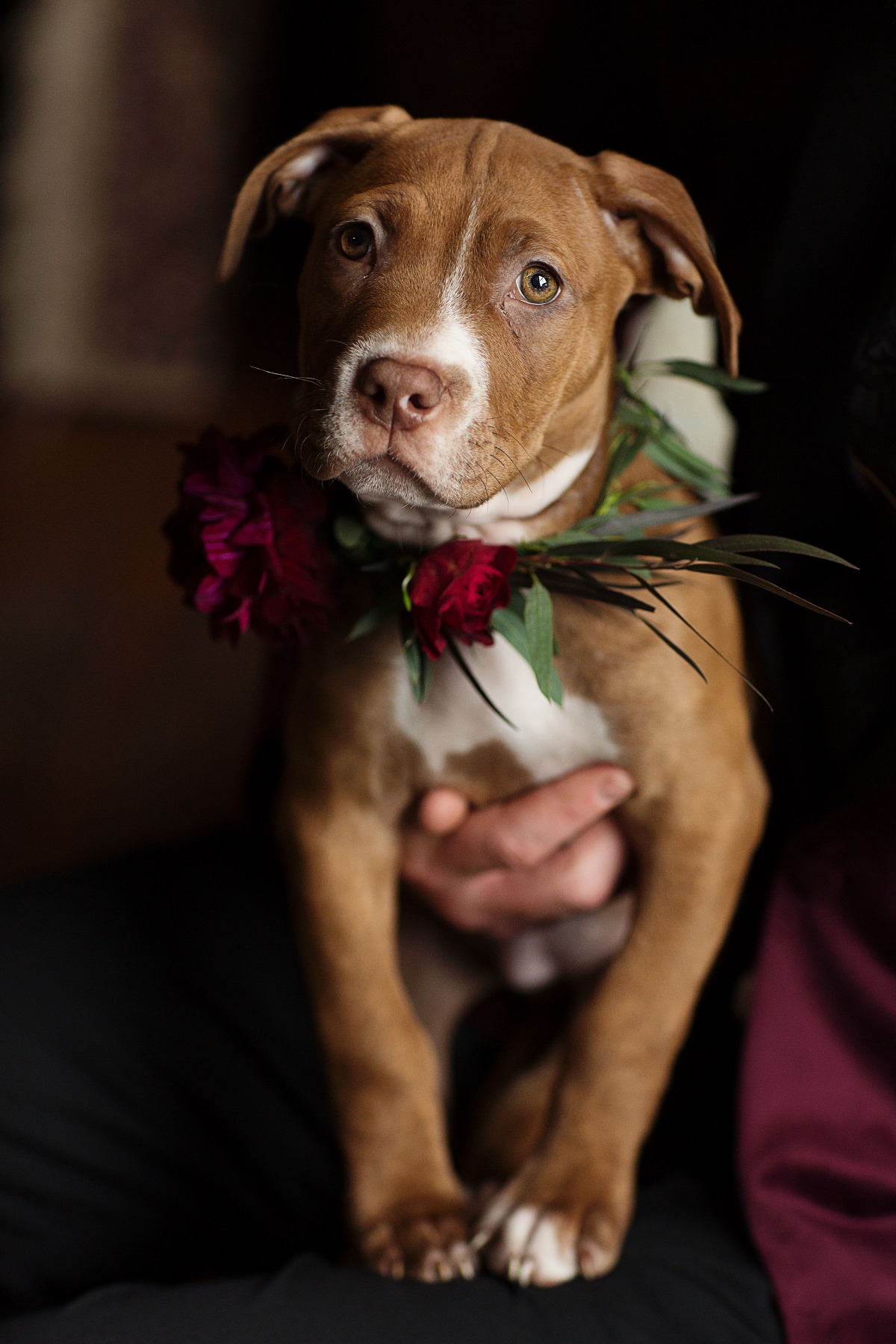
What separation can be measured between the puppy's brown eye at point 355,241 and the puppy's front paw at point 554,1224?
3.37 ft

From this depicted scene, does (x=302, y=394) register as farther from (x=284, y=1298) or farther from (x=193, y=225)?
(x=193, y=225)

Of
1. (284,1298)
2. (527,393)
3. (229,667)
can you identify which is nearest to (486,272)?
(527,393)

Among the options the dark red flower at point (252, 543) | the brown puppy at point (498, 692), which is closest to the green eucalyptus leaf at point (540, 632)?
the brown puppy at point (498, 692)

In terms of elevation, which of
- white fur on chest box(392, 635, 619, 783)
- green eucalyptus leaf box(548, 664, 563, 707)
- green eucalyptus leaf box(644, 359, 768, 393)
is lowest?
white fur on chest box(392, 635, 619, 783)

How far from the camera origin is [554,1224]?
1.42 m

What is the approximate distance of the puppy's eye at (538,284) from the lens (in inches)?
49.4

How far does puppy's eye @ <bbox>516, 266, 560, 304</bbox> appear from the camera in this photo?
1.26 meters

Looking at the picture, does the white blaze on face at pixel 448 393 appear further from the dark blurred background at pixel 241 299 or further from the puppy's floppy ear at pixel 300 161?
the dark blurred background at pixel 241 299

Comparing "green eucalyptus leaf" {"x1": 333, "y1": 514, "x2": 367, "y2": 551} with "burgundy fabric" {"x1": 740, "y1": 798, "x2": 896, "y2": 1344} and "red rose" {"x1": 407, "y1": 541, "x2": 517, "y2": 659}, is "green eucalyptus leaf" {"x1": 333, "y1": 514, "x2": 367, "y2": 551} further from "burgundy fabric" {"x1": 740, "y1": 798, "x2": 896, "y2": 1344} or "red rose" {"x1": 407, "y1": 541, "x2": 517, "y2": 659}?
"burgundy fabric" {"x1": 740, "y1": 798, "x2": 896, "y2": 1344}

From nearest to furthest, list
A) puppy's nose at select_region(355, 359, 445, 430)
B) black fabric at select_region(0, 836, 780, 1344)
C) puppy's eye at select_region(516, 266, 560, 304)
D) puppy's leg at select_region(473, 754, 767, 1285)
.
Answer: puppy's nose at select_region(355, 359, 445, 430), puppy's eye at select_region(516, 266, 560, 304), puppy's leg at select_region(473, 754, 767, 1285), black fabric at select_region(0, 836, 780, 1344)

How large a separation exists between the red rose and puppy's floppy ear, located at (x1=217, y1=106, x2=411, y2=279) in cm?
38

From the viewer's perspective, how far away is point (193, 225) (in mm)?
6422

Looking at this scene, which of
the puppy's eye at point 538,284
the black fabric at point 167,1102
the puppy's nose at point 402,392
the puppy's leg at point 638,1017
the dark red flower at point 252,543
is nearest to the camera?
the puppy's nose at point 402,392

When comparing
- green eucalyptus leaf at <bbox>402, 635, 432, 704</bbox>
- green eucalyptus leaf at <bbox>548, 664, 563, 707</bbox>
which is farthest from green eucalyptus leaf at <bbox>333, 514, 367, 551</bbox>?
green eucalyptus leaf at <bbox>548, 664, 563, 707</bbox>
